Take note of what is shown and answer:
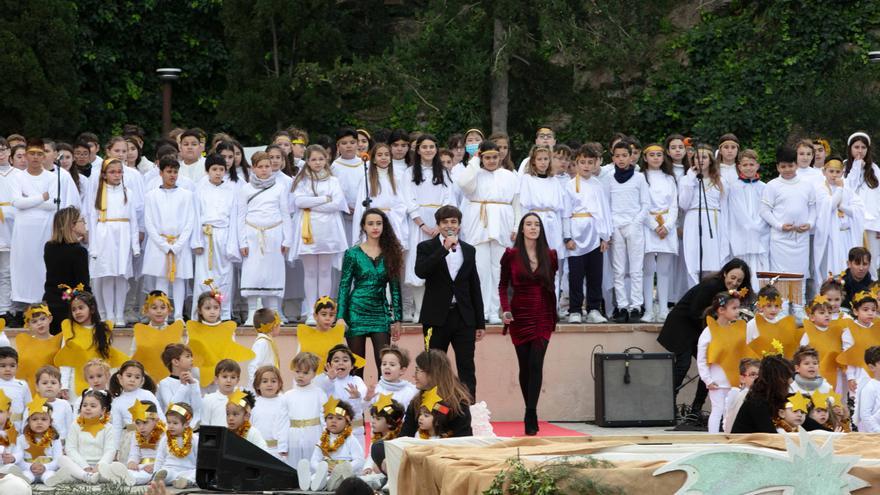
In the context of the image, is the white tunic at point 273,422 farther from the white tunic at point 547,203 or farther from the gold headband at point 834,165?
the gold headband at point 834,165

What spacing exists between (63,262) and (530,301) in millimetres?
4074

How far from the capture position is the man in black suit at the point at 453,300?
12.2 metres

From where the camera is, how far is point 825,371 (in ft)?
43.4

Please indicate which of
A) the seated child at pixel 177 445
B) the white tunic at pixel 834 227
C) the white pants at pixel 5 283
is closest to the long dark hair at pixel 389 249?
the seated child at pixel 177 445

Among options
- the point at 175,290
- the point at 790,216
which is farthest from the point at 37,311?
the point at 790,216

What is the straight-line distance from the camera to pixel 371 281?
12219 millimetres

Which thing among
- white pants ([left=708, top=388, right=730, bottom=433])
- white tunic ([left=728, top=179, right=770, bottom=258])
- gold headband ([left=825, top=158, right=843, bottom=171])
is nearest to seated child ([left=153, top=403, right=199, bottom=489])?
white pants ([left=708, top=388, right=730, bottom=433])

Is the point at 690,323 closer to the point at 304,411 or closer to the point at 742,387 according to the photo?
the point at 742,387

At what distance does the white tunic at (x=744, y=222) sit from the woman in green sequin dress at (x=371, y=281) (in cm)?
399

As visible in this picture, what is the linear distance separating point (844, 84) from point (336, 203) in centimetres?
953

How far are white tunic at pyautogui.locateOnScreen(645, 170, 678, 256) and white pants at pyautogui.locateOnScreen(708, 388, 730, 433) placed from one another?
206 centimetres

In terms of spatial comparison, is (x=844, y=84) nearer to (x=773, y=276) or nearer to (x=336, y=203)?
(x=773, y=276)

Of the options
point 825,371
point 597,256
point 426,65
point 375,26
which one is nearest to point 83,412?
point 597,256

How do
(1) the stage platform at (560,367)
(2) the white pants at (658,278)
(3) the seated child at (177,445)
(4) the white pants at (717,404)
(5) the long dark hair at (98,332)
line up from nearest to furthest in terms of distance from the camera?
(3) the seated child at (177,445) → (5) the long dark hair at (98,332) → (4) the white pants at (717,404) → (1) the stage platform at (560,367) → (2) the white pants at (658,278)
